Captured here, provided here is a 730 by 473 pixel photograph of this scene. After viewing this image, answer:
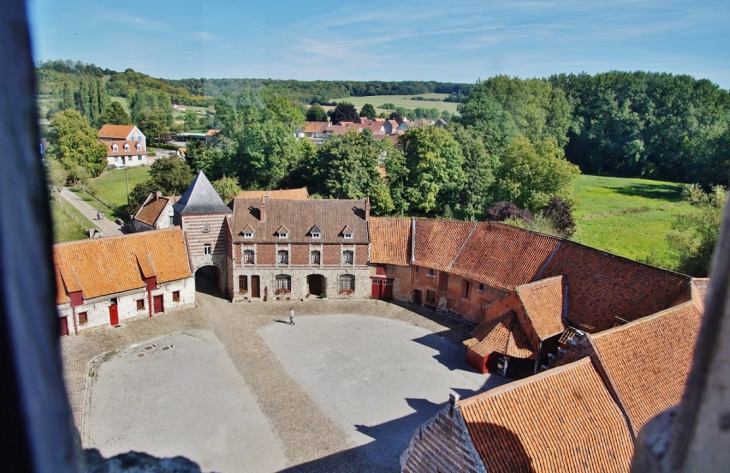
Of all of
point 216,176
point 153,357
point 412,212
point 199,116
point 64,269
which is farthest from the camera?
point 199,116

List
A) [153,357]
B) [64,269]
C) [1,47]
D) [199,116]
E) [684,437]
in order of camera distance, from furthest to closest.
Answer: [199,116] → [64,269] → [153,357] → [684,437] → [1,47]

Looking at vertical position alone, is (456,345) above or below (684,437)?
below

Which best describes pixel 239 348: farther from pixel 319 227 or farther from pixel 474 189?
pixel 474 189

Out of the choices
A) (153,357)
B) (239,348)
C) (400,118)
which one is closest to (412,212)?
(239,348)

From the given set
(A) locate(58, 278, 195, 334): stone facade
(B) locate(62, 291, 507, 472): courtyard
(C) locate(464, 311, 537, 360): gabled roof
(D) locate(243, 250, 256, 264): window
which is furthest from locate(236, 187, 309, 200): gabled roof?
(C) locate(464, 311, 537, 360): gabled roof

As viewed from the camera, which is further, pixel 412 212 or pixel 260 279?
pixel 412 212

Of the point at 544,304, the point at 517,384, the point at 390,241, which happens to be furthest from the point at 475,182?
the point at 517,384

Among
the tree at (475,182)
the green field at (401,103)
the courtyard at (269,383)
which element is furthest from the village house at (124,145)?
the green field at (401,103)

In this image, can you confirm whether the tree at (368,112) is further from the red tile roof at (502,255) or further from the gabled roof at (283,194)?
the red tile roof at (502,255)

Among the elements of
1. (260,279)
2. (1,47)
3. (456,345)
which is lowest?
(456,345)
